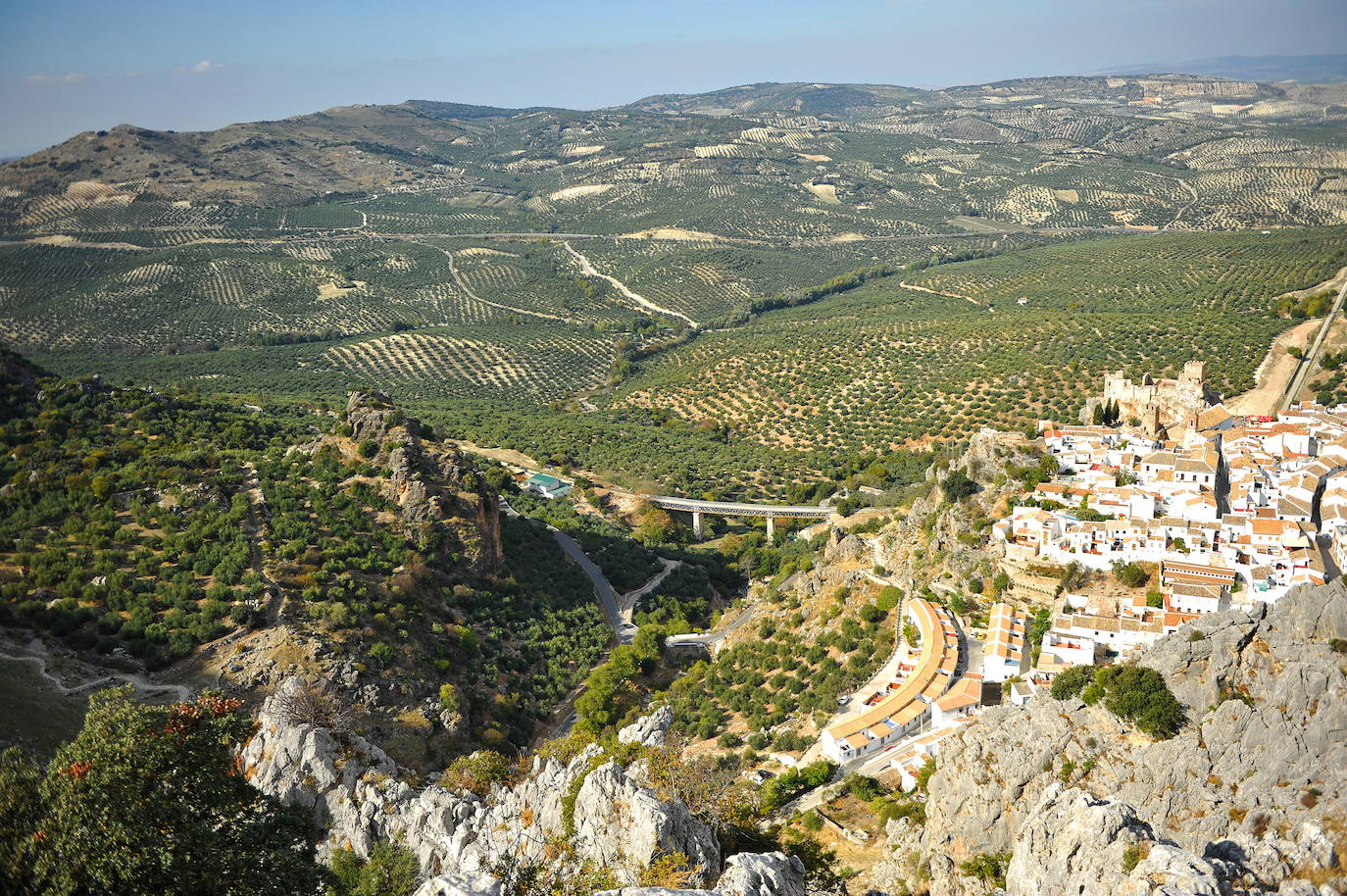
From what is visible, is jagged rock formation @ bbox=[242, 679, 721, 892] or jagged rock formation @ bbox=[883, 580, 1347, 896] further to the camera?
jagged rock formation @ bbox=[242, 679, 721, 892]

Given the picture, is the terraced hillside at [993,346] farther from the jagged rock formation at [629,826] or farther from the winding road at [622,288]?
the jagged rock formation at [629,826]

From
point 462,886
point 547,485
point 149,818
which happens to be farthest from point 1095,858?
point 547,485

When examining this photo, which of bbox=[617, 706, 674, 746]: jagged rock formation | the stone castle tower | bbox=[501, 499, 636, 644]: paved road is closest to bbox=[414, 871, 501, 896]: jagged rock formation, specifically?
bbox=[617, 706, 674, 746]: jagged rock formation

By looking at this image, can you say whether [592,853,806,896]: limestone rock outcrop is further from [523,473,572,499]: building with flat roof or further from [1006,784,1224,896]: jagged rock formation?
[523,473,572,499]: building with flat roof

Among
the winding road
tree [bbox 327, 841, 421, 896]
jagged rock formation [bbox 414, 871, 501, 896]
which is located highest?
the winding road

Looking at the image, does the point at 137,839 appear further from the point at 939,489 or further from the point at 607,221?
the point at 607,221

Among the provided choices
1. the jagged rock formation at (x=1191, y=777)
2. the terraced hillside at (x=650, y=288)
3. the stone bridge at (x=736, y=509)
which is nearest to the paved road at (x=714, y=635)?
the stone bridge at (x=736, y=509)

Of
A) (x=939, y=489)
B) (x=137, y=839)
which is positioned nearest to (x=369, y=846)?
(x=137, y=839)
